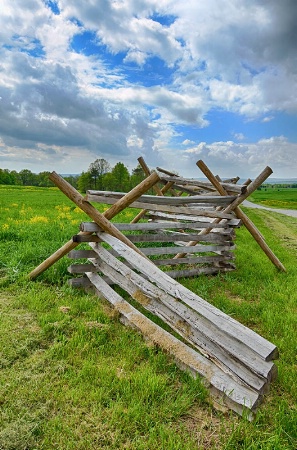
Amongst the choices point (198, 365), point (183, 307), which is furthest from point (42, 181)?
point (198, 365)

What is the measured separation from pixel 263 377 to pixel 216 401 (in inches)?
19.8

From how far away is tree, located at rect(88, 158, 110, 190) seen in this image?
58.4 m

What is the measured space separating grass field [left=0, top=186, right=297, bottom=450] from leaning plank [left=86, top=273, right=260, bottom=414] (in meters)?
0.09

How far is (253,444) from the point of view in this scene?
2.03 metres

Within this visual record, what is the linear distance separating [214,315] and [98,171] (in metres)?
60.5

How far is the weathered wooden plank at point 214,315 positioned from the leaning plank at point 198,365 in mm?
371

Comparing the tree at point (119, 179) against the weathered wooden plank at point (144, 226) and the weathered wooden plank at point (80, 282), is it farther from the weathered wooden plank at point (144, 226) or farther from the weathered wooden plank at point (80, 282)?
the weathered wooden plank at point (80, 282)

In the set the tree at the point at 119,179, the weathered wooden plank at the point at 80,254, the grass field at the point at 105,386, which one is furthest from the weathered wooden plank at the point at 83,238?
the tree at the point at 119,179

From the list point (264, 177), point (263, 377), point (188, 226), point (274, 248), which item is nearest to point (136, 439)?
point (263, 377)

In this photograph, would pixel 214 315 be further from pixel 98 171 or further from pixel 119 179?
pixel 98 171

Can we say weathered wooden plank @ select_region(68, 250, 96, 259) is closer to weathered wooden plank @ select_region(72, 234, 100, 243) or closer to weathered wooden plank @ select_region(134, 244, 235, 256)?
weathered wooden plank @ select_region(72, 234, 100, 243)

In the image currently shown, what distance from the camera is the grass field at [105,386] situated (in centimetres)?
212

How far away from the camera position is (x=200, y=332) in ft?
9.28

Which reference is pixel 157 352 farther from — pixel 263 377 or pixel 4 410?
pixel 4 410
